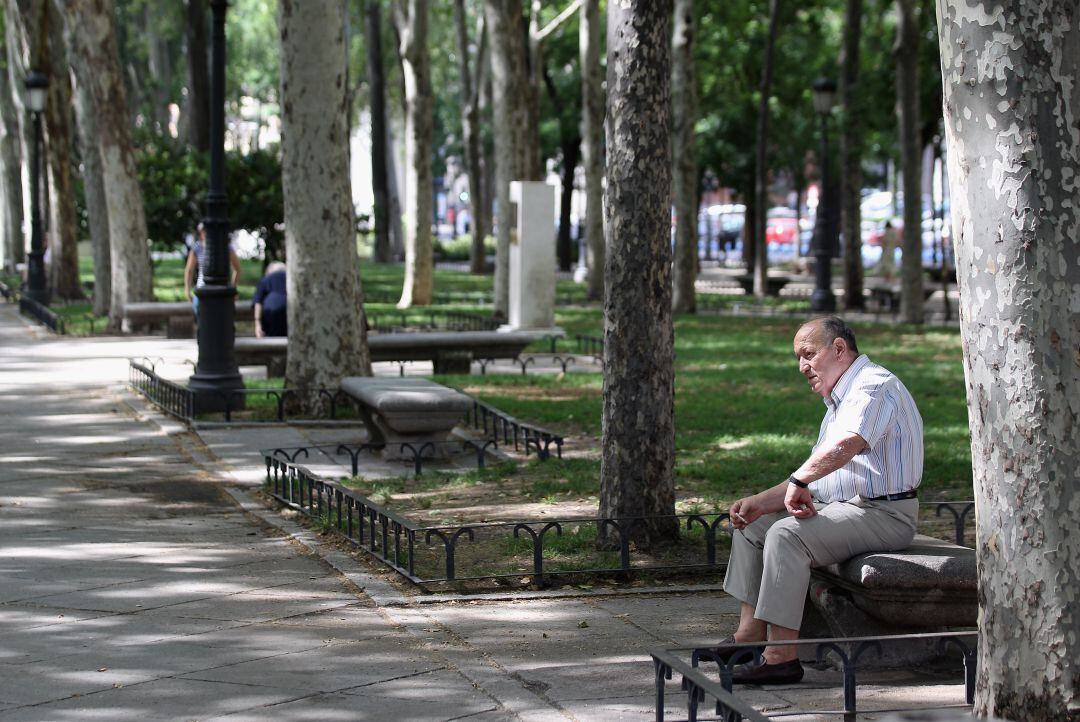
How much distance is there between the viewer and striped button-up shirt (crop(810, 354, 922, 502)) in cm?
591

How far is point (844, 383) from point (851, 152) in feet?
79.7

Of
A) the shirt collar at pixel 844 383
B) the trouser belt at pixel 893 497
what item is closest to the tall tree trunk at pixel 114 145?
the shirt collar at pixel 844 383

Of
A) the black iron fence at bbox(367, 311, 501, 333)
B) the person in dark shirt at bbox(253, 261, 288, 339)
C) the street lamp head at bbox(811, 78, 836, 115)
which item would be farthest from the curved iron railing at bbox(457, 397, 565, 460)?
the street lamp head at bbox(811, 78, 836, 115)

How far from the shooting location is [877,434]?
592 centimetres

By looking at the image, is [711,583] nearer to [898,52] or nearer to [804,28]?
[898,52]

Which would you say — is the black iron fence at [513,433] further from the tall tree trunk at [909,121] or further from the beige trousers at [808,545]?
the tall tree trunk at [909,121]

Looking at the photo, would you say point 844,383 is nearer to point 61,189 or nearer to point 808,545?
point 808,545

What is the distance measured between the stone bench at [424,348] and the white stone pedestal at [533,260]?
5.02 metres

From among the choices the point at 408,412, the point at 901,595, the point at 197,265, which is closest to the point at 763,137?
the point at 197,265

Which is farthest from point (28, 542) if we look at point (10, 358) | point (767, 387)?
point (10, 358)

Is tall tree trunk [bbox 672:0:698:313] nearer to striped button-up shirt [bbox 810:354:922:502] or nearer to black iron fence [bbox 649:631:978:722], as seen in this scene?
striped button-up shirt [bbox 810:354:922:502]

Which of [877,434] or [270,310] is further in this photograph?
[270,310]

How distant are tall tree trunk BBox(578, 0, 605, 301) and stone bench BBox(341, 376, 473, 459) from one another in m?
16.2

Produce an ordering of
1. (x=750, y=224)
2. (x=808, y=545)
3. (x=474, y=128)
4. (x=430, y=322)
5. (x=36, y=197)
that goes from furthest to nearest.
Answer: (x=750, y=224) → (x=474, y=128) → (x=36, y=197) → (x=430, y=322) → (x=808, y=545)
